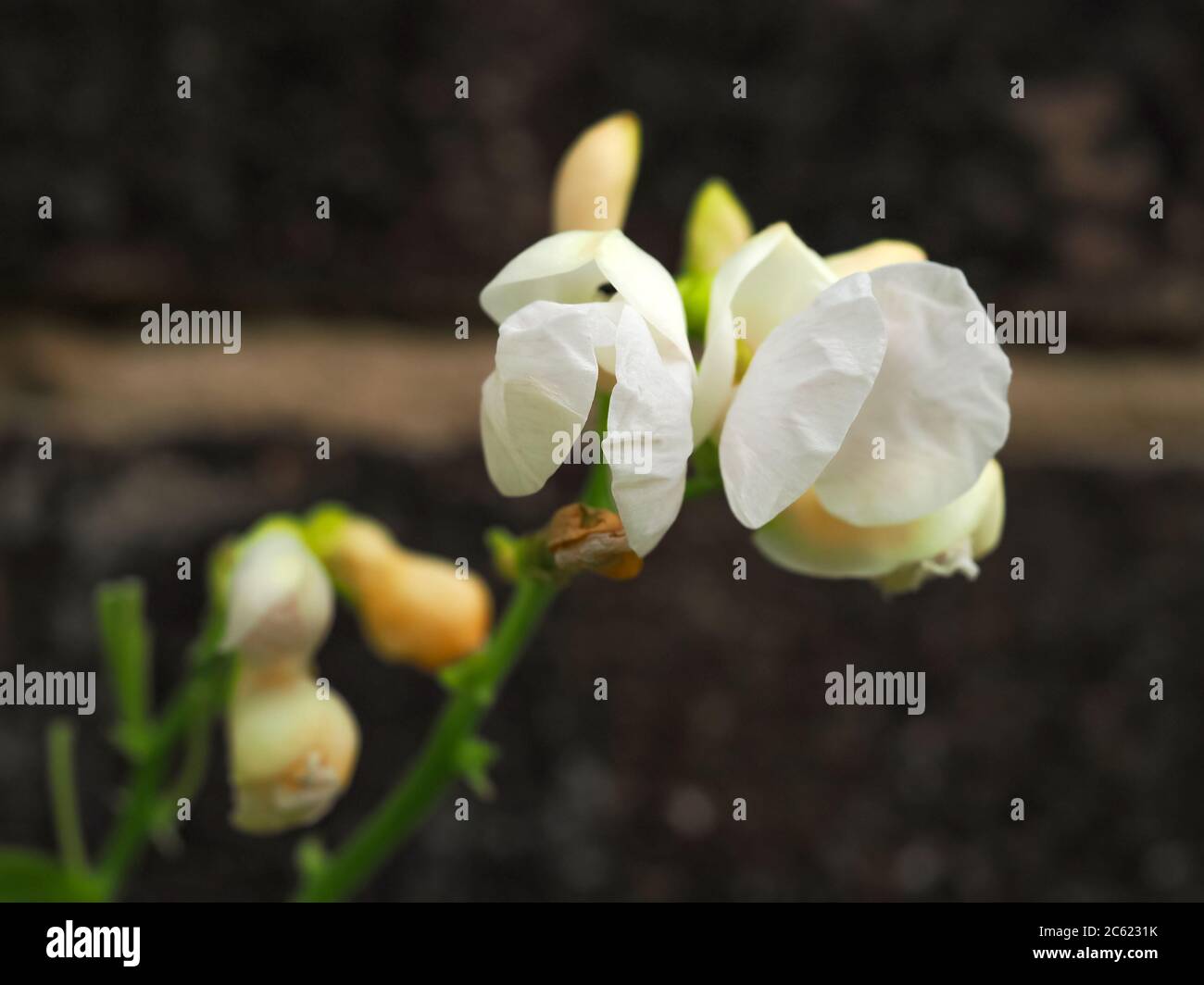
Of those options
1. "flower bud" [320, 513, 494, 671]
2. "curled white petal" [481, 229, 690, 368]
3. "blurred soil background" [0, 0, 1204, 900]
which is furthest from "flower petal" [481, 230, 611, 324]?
"blurred soil background" [0, 0, 1204, 900]

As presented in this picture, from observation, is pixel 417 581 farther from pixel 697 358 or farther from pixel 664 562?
pixel 664 562

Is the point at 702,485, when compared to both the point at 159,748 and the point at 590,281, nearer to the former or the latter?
the point at 590,281

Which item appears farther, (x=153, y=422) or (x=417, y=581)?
(x=153, y=422)

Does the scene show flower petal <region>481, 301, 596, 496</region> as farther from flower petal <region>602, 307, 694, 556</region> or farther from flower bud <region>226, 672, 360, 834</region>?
flower bud <region>226, 672, 360, 834</region>

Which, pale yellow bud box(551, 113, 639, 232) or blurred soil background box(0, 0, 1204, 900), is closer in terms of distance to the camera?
pale yellow bud box(551, 113, 639, 232)
